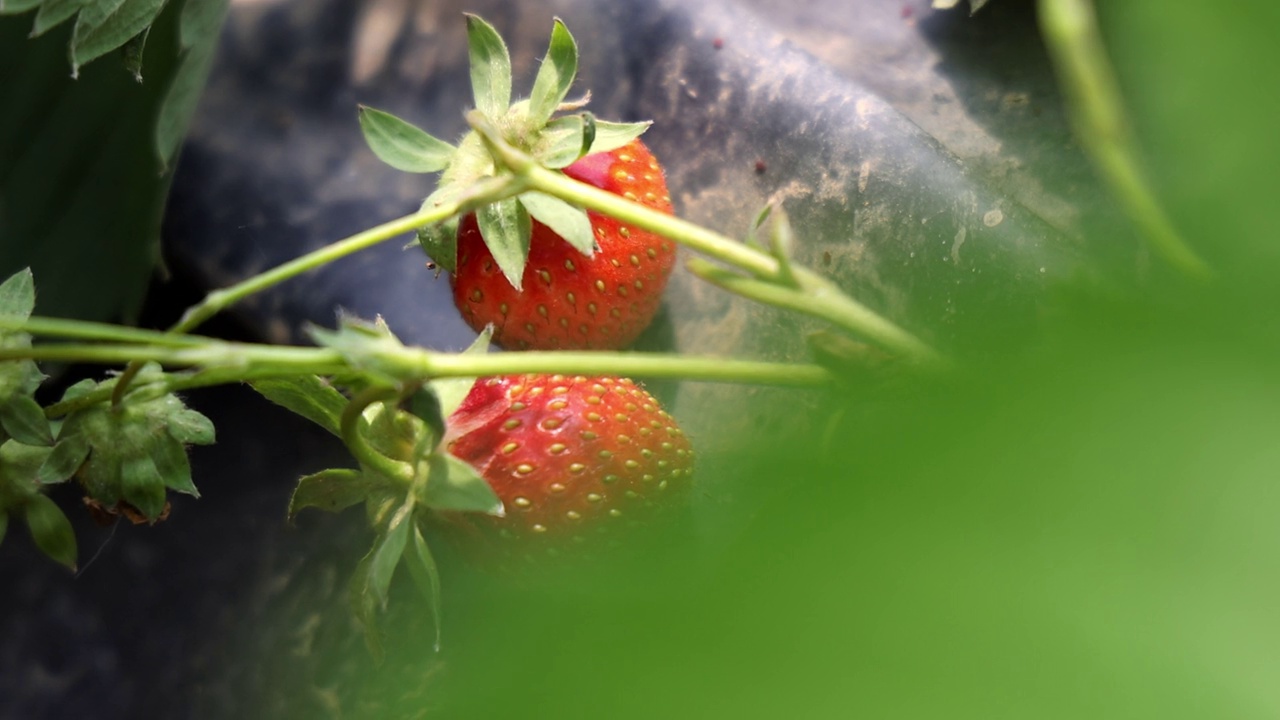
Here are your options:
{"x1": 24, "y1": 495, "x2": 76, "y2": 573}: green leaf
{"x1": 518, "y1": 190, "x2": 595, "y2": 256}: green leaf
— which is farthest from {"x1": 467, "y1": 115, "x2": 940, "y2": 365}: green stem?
{"x1": 24, "y1": 495, "x2": 76, "y2": 573}: green leaf

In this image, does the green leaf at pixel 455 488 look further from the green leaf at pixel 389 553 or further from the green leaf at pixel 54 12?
the green leaf at pixel 54 12

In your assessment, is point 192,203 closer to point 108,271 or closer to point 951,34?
point 108,271

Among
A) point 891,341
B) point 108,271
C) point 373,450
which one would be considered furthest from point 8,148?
point 891,341

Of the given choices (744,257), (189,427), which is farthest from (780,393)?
(189,427)

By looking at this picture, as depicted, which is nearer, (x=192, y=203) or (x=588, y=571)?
(x=588, y=571)

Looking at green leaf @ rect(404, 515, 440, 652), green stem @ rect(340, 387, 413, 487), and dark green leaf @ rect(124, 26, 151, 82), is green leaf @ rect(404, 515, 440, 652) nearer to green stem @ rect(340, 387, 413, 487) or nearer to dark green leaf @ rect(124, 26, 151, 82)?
green stem @ rect(340, 387, 413, 487)

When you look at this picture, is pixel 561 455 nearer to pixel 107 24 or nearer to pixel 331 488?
pixel 331 488
